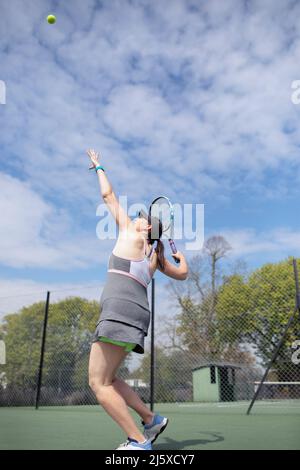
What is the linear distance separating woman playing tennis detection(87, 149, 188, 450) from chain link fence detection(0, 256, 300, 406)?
935 cm

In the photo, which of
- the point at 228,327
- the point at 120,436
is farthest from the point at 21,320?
the point at 120,436

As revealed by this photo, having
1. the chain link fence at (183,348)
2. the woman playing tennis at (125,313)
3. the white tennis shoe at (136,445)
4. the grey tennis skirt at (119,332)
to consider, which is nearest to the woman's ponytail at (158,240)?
the woman playing tennis at (125,313)

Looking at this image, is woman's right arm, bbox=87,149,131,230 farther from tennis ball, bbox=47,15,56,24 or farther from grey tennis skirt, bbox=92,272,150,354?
tennis ball, bbox=47,15,56,24

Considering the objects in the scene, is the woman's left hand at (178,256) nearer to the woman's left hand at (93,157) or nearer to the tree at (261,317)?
the woman's left hand at (93,157)

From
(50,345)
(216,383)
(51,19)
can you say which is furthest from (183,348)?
(51,19)

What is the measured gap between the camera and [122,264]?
9.07ft

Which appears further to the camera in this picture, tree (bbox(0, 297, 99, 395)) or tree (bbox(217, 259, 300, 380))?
tree (bbox(217, 259, 300, 380))

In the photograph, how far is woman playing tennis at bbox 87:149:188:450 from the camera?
2521 millimetres

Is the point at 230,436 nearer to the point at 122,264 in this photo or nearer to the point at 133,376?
the point at 122,264

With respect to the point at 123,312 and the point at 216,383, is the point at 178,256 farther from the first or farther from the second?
the point at 216,383

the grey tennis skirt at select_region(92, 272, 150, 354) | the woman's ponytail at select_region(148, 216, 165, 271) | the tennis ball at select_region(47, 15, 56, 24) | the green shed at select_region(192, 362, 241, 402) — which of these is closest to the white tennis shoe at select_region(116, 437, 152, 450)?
the grey tennis skirt at select_region(92, 272, 150, 354)

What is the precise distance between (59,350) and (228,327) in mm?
6354

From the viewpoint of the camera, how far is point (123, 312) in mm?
2592

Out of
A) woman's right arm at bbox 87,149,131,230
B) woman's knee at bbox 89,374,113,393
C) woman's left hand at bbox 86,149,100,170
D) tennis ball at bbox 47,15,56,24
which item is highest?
tennis ball at bbox 47,15,56,24
